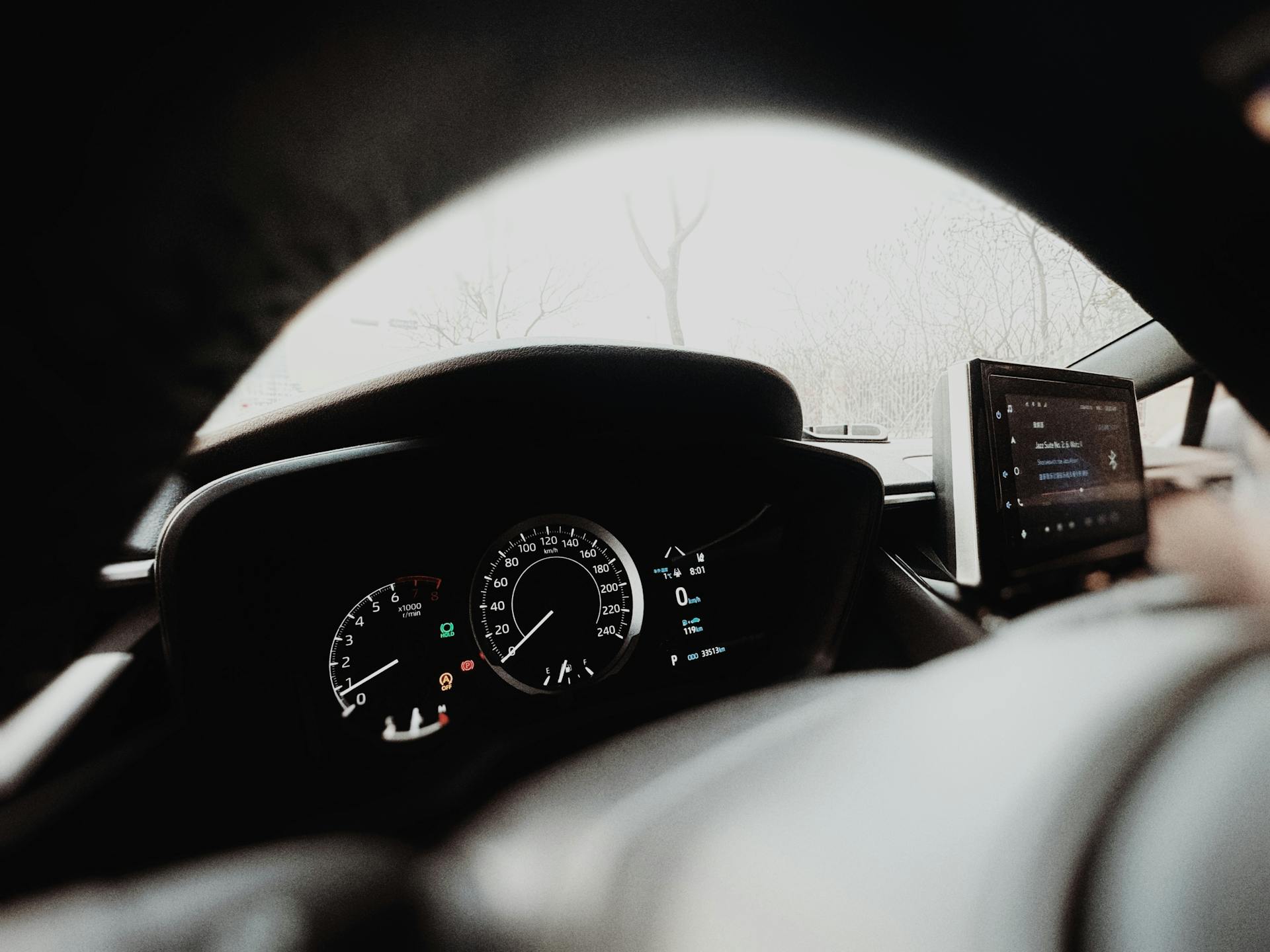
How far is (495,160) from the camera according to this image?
49 cm

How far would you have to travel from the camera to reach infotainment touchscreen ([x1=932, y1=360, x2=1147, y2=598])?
1524mm

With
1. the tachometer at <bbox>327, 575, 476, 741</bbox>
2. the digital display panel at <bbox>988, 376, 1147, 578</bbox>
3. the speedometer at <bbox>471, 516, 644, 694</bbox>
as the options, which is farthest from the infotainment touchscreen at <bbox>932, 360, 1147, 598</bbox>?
the tachometer at <bbox>327, 575, 476, 741</bbox>

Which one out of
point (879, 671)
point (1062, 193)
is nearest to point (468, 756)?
point (879, 671)

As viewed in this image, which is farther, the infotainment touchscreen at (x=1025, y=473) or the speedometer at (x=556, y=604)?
the infotainment touchscreen at (x=1025, y=473)

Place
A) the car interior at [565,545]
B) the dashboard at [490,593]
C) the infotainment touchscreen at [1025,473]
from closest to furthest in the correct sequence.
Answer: the car interior at [565,545]
the dashboard at [490,593]
the infotainment touchscreen at [1025,473]

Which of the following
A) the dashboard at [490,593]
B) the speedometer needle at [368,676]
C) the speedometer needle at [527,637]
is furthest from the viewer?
the speedometer needle at [527,637]

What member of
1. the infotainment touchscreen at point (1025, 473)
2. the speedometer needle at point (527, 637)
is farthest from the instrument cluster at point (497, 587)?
the infotainment touchscreen at point (1025, 473)

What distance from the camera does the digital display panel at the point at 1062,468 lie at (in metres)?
1.55

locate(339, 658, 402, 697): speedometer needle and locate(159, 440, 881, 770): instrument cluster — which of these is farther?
locate(339, 658, 402, 697): speedometer needle

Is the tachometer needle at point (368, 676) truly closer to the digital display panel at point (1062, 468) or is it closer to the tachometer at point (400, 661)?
the tachometer at point (400, 661)

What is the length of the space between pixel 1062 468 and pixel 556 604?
1.27 meters

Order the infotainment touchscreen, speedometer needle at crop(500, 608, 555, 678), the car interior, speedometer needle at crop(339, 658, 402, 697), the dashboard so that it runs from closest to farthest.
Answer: the car interior, the dashboard, speedometer needle at crop(339, 658, 402, 697), speedometer needle at crop(500, 608, 555, 678), the infotainment touchscreen

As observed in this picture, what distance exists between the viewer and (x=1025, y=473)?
5.17 ft

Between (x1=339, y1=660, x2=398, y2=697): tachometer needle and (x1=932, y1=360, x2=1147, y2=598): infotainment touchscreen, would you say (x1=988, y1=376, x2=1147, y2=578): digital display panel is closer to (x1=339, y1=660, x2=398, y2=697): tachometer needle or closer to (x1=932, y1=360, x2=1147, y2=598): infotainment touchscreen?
(x1=932, y1=360, x2=1147, y2=598): infotainment touchscreen
